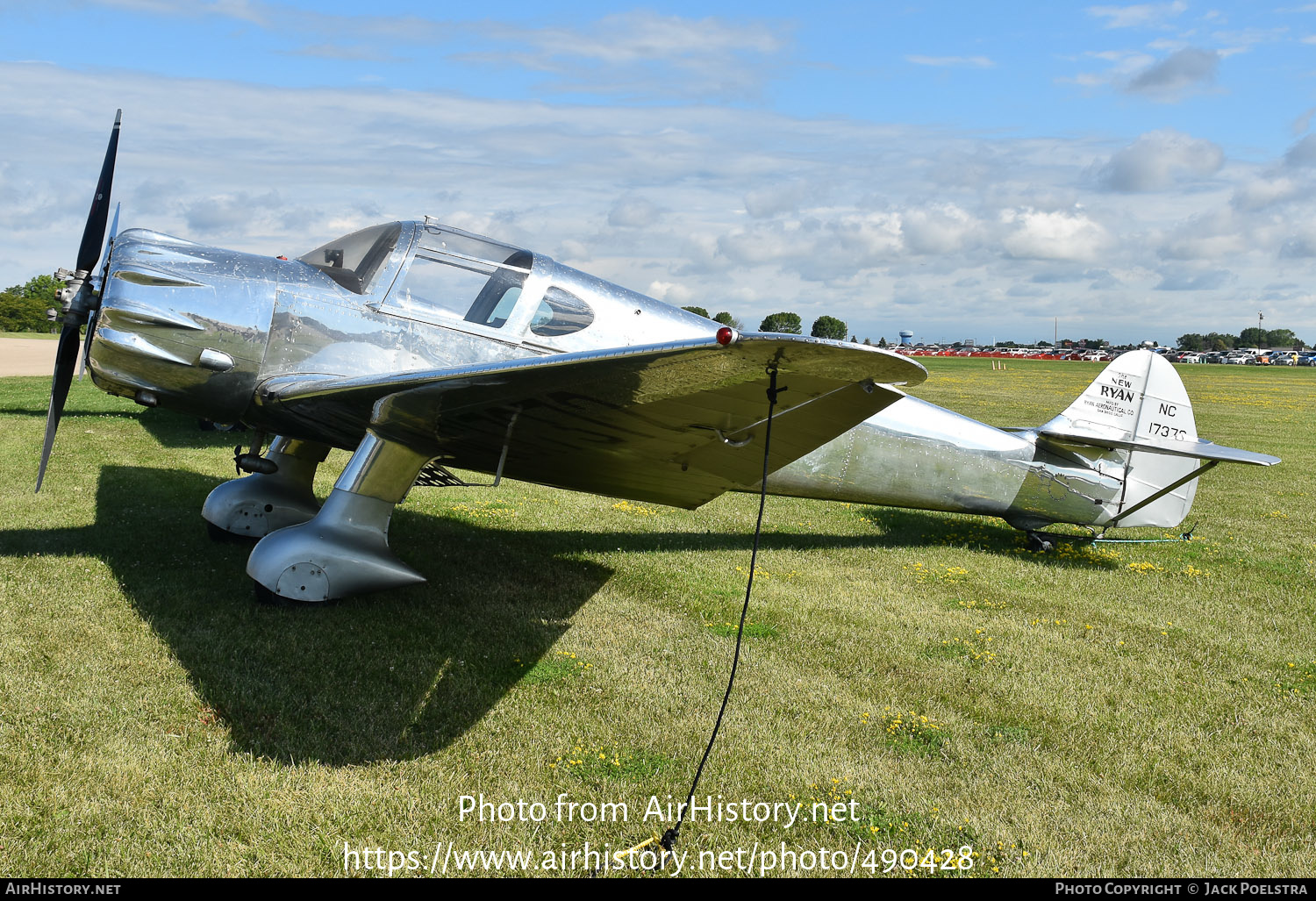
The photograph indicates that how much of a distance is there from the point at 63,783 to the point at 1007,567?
6796 millimetres

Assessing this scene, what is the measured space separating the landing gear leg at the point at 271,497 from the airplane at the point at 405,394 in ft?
0.05

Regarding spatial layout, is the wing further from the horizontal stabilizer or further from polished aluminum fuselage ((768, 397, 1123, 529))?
the horizontal stabilizer

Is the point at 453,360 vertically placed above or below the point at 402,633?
above

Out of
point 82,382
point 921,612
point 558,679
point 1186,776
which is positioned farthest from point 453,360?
point 82,382

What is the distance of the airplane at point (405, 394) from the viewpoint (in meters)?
4.17

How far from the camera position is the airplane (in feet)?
13.7

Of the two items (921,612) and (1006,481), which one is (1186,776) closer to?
(921,612)

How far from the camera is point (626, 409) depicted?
3.91 meters

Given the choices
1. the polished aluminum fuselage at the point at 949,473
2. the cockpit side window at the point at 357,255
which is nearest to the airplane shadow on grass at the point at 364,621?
the polished aluminum fuselage at the point at 949,473

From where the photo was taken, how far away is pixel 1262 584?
713cm

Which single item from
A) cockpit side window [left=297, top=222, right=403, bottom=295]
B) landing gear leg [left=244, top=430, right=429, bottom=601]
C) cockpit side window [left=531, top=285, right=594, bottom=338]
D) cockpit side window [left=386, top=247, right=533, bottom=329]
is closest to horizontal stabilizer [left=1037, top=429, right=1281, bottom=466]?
cockpit side window [left=531, top=285, right=594, bottom=338]

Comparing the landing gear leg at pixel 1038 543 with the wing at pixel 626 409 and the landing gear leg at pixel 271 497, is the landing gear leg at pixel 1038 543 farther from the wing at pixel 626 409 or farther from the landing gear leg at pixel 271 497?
the landing gear leg at pixel 271 497

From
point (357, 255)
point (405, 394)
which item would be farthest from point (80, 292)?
point (405, 394)

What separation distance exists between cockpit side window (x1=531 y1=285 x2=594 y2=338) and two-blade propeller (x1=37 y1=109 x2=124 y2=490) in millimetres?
2846
